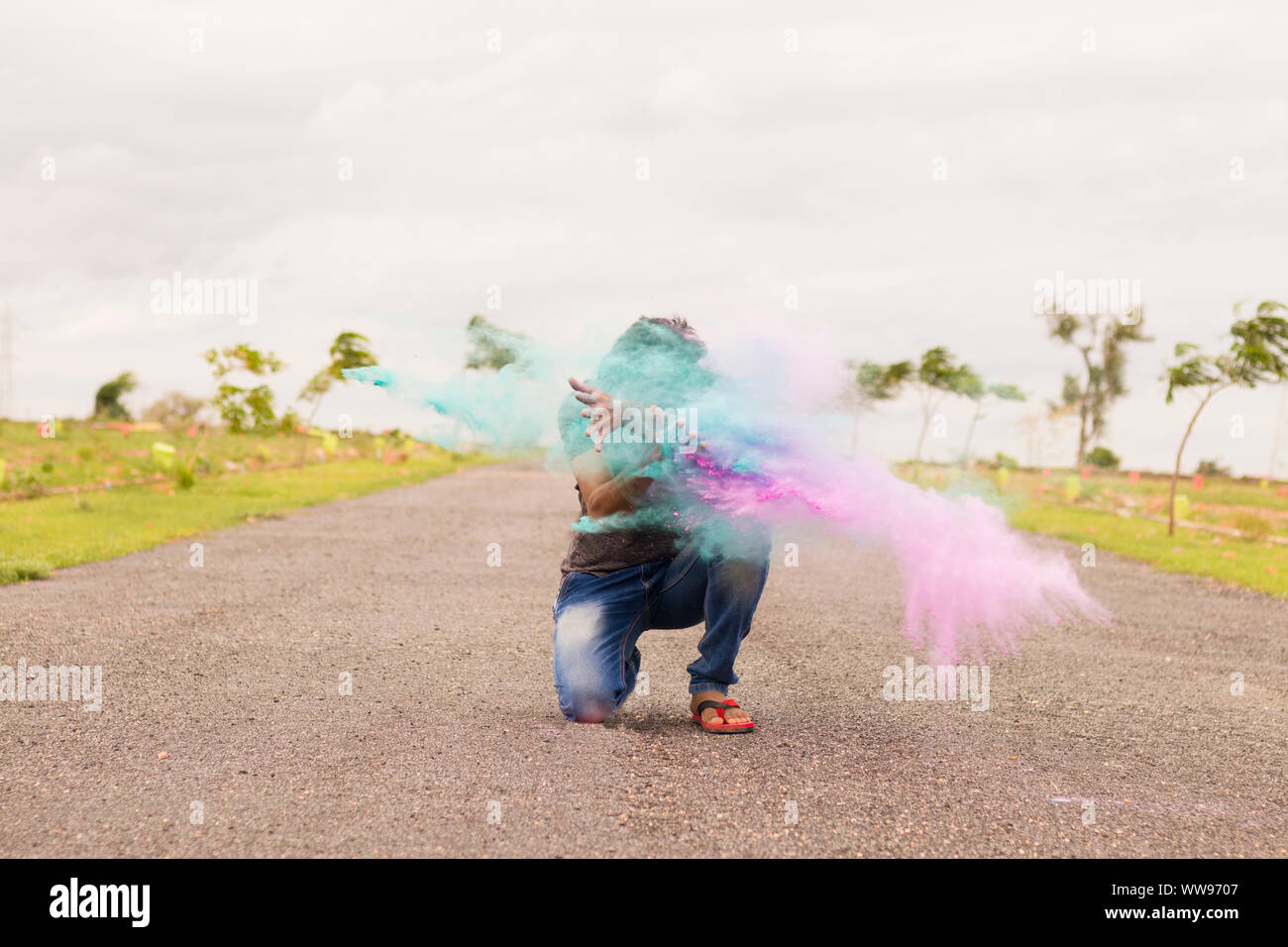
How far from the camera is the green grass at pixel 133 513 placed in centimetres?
948

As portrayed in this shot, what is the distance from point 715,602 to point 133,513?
1192 centimetres

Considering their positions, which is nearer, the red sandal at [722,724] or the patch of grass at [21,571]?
the red sandal at [722,724]

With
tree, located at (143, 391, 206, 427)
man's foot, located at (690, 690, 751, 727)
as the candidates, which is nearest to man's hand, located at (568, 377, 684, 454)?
man's foot, located at (690, 690, 751, 727)

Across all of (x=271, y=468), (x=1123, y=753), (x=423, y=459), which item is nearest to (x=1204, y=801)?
(x=1123, y=753)

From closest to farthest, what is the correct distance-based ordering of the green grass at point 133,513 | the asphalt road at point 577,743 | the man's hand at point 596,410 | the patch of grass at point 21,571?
the asphalt road at point 577,743 → the man's hand at point 596,410 → the patch of grass at point 21,571 → the green grass at point 133,513

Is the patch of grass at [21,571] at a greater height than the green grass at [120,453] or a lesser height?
lesser

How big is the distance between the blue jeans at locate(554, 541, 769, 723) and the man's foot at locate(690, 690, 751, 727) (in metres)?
0.03

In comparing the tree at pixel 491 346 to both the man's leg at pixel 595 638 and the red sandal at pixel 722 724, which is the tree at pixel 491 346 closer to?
the man's leg at pixel 595 638

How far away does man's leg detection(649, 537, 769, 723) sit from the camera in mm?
4211

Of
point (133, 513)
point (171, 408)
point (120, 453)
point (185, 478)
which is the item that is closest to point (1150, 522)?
point (133, 513)

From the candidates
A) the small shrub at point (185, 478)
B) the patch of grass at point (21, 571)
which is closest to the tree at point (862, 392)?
the patch of grass at point (21, 571)

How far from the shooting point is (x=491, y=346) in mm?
4625

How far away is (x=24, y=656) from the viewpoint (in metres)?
5.52
